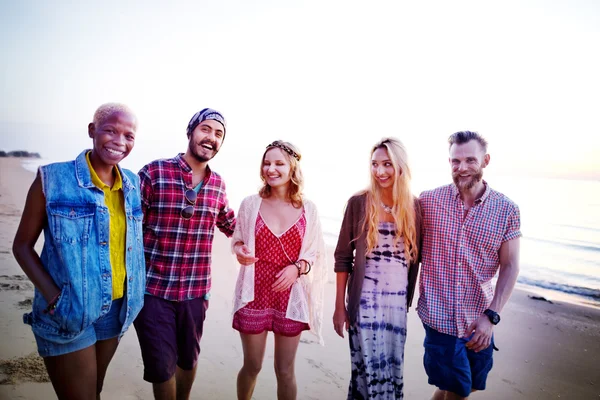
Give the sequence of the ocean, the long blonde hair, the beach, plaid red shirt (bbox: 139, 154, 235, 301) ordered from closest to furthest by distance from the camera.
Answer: plaid red shirt (bbox: 139, 154, 235, 301), the long blonde hair, the beach, the ocean

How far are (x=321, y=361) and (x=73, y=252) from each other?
3271 millimetres

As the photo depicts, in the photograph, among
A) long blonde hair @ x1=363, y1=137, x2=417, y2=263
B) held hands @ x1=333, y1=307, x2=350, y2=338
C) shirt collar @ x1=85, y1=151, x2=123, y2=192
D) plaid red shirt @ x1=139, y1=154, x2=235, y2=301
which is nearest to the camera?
shirt collar @ x1=85, y1=151, x2=123, y2=192

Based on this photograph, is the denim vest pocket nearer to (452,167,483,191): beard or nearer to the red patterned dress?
the red patterned dress

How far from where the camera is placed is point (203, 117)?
9.68 ft

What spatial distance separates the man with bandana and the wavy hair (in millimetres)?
434

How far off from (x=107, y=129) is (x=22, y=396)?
2.55 m

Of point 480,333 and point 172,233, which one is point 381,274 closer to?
point 480,333

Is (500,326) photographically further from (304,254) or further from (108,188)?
(108,188)

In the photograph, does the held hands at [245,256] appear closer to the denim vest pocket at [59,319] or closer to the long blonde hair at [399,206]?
the long blonde hair at [399,206]

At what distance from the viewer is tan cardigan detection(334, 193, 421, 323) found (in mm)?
2840

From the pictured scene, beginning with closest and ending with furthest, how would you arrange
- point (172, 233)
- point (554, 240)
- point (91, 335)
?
point (91, 335) → point (172, 233) → point (554, 240)

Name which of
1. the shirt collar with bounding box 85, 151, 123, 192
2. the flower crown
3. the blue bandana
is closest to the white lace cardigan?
the flower crown

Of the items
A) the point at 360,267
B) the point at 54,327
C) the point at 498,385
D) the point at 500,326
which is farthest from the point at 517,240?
the point at 500,326

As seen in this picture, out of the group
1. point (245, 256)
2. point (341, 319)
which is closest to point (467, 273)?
point (341, 319)
